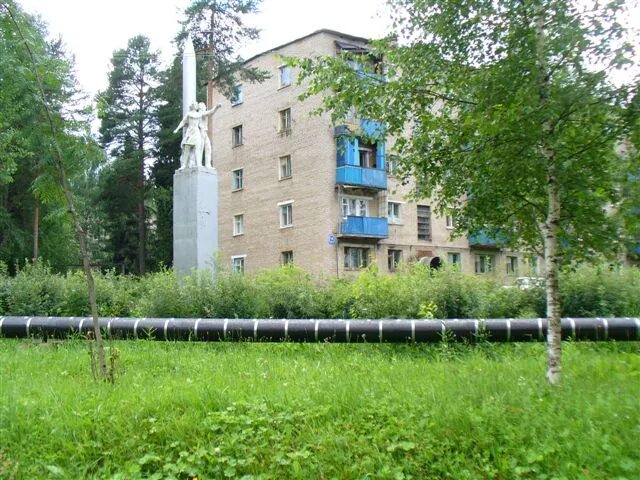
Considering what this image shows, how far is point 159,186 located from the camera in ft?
135

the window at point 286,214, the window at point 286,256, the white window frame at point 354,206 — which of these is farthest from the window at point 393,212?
the window at point 286,256

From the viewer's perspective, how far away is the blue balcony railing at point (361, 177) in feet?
105

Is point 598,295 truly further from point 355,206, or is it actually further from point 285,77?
point 285,77

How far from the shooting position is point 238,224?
125ft

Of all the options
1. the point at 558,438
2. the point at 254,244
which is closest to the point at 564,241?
the point at 558,438

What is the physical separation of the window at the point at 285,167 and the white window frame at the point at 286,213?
1676 mm

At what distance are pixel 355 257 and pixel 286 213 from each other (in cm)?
507

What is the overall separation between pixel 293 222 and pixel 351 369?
89.8 ft

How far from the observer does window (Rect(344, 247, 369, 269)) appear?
32781 mm

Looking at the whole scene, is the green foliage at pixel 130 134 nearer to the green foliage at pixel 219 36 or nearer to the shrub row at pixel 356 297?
the green foliage at pixel 219 36

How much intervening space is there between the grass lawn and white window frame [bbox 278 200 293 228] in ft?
92.2

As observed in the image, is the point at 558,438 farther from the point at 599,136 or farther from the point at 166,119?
the point at 166,119

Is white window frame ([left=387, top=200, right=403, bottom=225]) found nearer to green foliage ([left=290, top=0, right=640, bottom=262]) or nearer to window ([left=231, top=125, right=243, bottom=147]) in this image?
window ([left=231, top=125, right=243, bottom=147])

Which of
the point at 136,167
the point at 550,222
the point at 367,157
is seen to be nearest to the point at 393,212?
the point at 367,157
